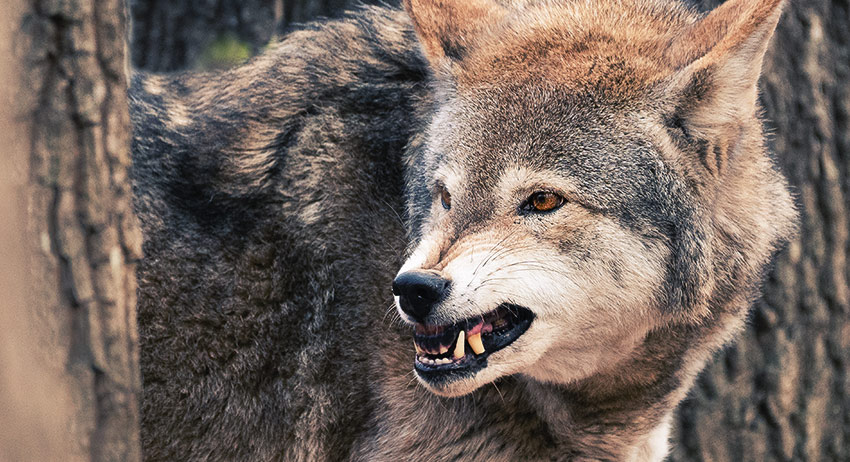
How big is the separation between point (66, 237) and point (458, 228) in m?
1.40

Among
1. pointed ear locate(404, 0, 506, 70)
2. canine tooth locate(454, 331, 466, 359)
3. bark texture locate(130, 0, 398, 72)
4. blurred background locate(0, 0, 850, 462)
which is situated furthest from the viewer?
bark texture locate(130, 0, 398, 72)

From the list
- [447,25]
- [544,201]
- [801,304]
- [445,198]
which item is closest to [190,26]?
[447,25]

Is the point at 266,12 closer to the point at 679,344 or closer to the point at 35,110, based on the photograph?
the point at 679,344

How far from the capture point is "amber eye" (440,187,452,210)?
296cm

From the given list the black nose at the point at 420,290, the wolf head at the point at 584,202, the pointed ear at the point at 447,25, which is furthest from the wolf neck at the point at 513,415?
the pointed ear at the point at 447,25

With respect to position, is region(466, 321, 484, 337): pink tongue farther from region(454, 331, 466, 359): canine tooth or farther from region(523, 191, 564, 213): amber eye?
region(523, 191, 564, 213): amber eye

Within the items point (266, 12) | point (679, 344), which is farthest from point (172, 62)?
point (679, 344)

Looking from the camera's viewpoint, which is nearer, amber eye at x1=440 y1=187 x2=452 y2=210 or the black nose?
the black nose

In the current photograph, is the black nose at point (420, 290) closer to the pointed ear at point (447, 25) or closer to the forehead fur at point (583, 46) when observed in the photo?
the forehead fur at point (583, 46)

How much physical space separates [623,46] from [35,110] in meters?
2.07

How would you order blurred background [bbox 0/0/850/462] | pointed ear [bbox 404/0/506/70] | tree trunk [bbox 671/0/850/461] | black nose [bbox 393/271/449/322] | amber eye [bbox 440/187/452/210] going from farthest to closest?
tree trunk [bbox 671/0/850/461] → pointed ear [bbox 404/0/506/70] → amber eye [bbox 440/187/452/210] → black nose [bbox 393/271/449/322] → blurred background [bbox 0/0/850/462]

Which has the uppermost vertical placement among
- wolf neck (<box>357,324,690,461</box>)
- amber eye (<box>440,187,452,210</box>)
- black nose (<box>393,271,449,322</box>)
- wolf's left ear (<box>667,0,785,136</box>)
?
wolf's left ear (<box>667,0,785,136</box>)

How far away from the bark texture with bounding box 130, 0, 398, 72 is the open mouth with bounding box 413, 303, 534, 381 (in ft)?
11.0

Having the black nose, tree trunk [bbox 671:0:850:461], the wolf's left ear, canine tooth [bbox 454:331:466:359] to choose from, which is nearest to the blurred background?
the black nose
